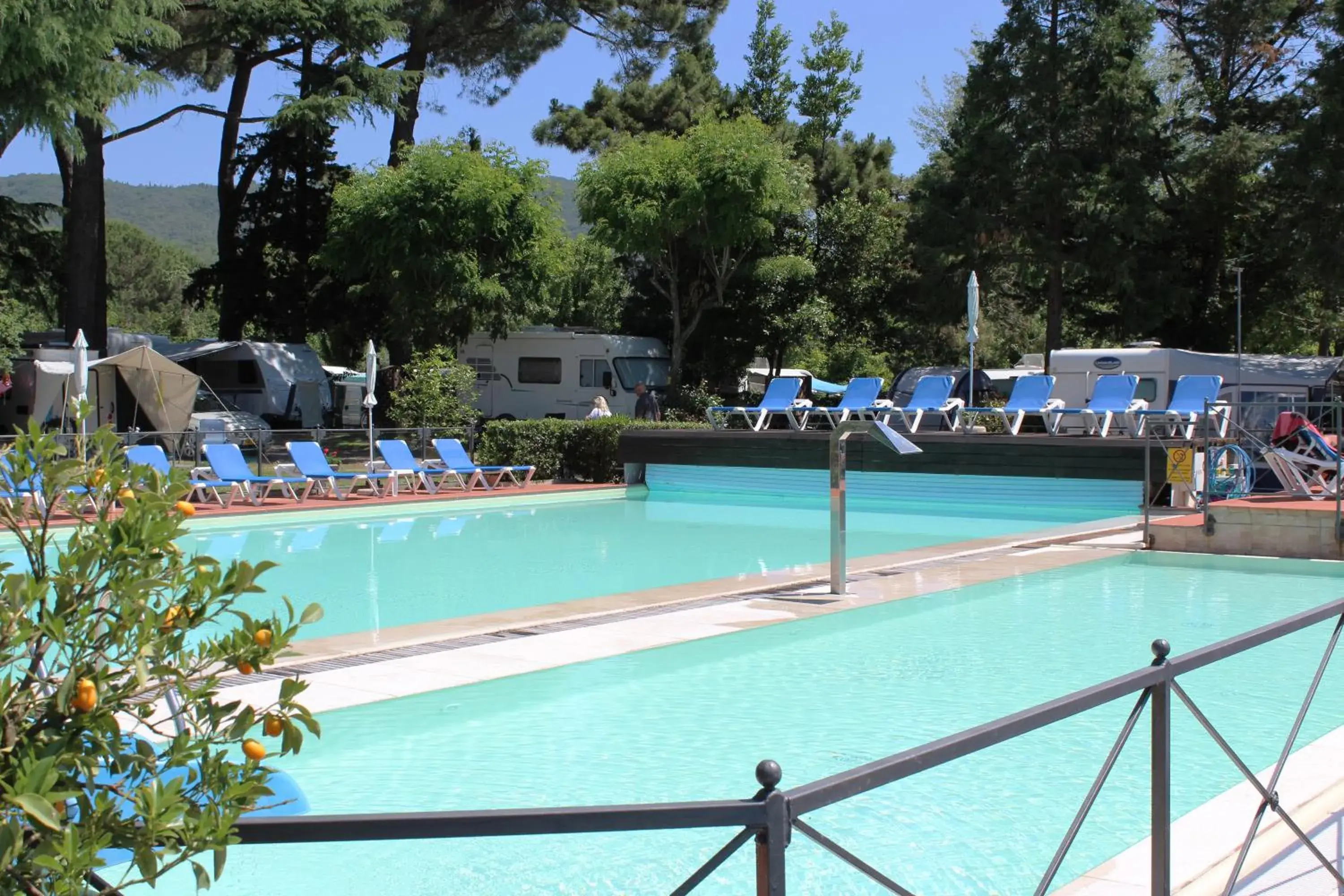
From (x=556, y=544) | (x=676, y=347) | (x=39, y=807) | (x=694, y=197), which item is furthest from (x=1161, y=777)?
(x=676, y=347)

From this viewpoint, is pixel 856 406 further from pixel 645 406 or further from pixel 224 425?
pixel 224 425

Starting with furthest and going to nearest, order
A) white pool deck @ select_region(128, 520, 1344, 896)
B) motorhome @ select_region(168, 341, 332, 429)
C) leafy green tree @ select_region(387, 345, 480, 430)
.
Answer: motorhome @ select_region(168, 341, 332, 429) < leafy green tree @ select_region(387, 345, 480, 430) < white pool deck @ select_region(128, 520, 1344, 896)

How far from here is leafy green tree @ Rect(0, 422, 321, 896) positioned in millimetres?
1647

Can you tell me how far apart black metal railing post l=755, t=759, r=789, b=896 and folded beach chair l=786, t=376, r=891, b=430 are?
15.9m

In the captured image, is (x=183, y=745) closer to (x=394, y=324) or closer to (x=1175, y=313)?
(x=394, y=324)

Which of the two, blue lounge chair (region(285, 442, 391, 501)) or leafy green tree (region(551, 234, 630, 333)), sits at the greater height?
leafy green tree (region(551, 234, 630, 333))

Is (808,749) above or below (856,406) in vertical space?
below

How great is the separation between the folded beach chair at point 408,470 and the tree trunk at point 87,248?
470 inches

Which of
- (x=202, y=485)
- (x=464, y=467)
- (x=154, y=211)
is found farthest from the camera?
(x=154, y=211)

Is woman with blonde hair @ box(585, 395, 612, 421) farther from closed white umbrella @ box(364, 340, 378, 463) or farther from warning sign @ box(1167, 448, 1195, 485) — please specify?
warning sign @ box(1167, 448, 1195, 485)

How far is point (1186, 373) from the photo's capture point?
22.8m

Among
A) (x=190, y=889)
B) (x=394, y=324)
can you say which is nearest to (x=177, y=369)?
(x=394, y=324)

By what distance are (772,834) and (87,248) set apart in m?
29.5

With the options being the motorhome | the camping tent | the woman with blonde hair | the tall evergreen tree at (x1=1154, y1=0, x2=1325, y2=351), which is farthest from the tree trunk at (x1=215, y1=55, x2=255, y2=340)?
the tall evergreen tree at (x1=1154, y1=0, x2=1325, y2=351)
